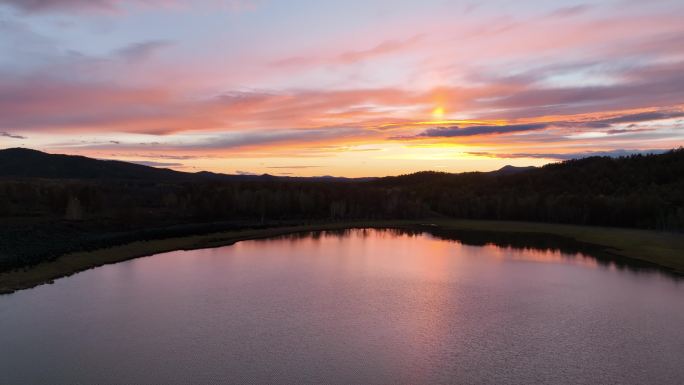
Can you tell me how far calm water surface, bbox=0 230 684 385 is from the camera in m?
24.8

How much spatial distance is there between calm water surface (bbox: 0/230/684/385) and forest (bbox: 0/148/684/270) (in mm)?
30349

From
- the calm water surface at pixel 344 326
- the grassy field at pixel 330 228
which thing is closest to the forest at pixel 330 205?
the grassy field at pixel 330 228

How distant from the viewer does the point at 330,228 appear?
11244 cm

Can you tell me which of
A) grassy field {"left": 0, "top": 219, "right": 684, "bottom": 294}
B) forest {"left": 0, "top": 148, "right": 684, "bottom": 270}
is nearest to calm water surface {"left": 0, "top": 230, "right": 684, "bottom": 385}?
grassy field {"left": 0, "top": 219, "right": 684, "bottom": 294}

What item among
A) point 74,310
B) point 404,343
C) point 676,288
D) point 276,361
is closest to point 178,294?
point 74,310

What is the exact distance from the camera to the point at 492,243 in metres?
85.4

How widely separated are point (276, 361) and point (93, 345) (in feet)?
36.5

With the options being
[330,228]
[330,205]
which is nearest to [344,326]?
[330,228]

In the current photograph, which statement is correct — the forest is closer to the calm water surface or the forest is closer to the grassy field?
the grassy field

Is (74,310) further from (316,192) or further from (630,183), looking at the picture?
(630,183)

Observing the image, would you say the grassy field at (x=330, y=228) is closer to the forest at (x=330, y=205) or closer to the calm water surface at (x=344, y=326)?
the calm water surface at (x=344, y=326)

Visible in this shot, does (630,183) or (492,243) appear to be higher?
(630,183)

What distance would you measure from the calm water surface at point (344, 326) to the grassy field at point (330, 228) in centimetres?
336

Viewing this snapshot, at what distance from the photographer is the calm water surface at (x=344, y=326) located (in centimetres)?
2478
